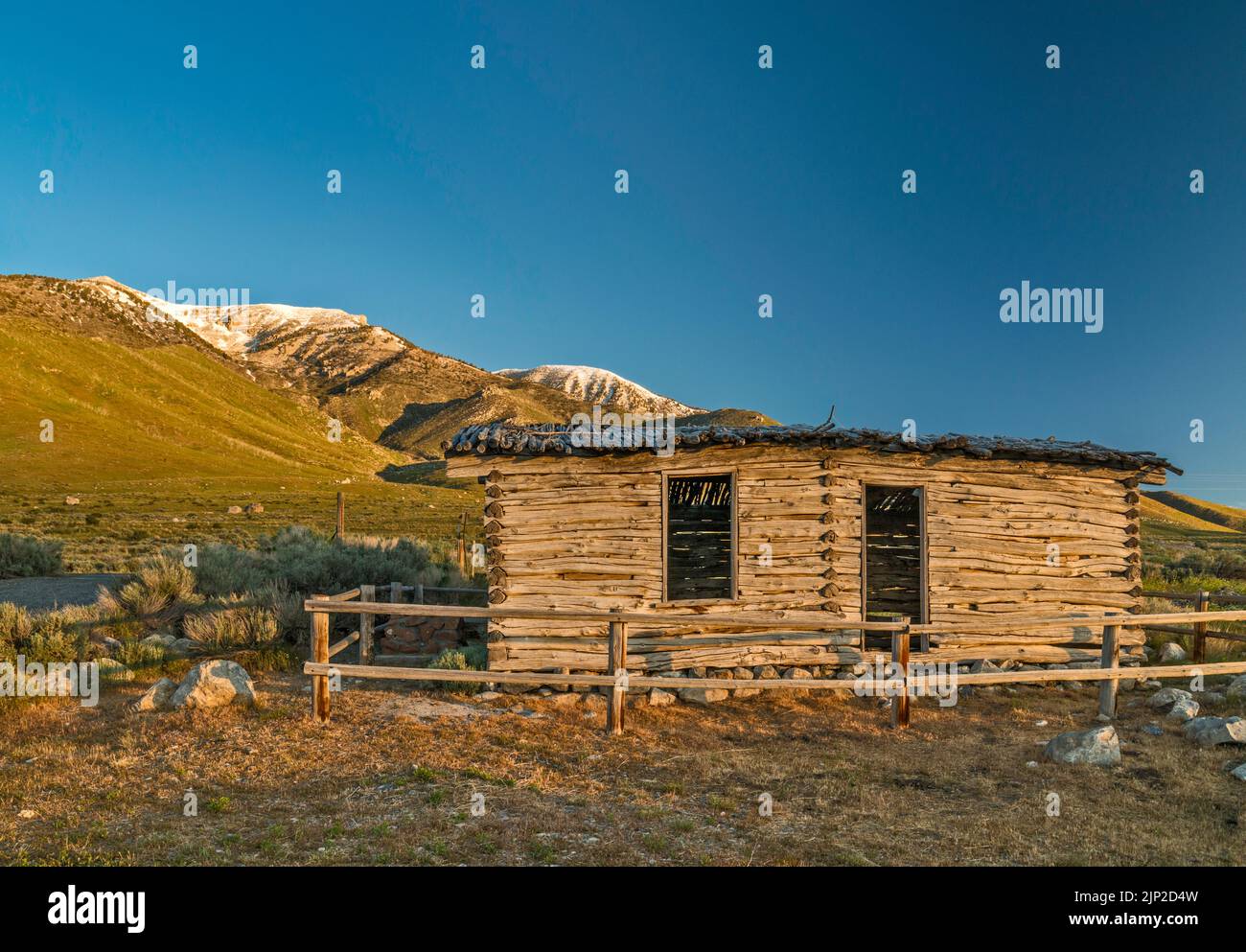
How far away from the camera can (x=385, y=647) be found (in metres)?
11.0

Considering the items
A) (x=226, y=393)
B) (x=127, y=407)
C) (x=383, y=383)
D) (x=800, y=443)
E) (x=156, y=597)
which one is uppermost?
(x=383, y=383)

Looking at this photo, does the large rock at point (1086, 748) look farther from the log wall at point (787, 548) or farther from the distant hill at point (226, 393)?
the distant hill at point (226, 393)

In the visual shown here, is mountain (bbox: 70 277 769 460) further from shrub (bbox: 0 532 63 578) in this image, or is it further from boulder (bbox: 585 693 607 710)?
boulder (bbox: 585 693 607 710)

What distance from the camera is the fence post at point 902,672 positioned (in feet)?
24.8

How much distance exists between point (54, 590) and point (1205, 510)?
145m

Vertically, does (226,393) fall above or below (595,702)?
above

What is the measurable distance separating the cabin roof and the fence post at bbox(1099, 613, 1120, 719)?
9.07 ft

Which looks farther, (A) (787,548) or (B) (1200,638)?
(B) (1200,638)

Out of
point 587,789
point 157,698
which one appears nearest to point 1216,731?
point 587,789

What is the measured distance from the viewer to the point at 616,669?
24.2ft

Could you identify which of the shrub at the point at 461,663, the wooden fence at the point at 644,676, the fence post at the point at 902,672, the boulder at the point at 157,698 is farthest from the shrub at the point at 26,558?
the fence post at the point at 902,672

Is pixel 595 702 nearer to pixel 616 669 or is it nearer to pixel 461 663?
pixel 616 669
